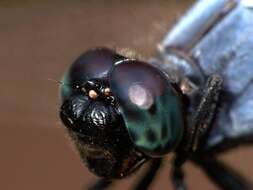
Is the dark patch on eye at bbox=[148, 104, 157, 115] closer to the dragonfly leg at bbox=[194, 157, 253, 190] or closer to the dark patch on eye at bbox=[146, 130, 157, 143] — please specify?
the dark patch on eye at bbox=[146, 130, 157, 143]

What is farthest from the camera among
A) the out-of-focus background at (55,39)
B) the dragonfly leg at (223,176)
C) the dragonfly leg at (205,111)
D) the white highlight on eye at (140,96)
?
the out-of-focus background at (55,39)

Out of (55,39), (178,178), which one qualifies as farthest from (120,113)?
(55,39)

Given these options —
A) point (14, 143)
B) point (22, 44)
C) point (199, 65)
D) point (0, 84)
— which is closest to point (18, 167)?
point (14, 143)

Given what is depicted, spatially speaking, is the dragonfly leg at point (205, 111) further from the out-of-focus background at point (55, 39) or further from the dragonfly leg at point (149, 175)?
the out-of-focus background at point (55, 39)

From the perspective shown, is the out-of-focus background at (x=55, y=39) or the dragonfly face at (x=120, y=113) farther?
the out-of-focus background at (x=55, y=39)

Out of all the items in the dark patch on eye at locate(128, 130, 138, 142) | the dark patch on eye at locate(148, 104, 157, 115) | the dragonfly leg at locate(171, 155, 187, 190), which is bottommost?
the dragonfly leg at locate(171, 155, 187, 190)

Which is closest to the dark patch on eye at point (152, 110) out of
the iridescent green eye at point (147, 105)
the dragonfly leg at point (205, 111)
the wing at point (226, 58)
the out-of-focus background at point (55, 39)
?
the iridescent green eye at point (147, 105)

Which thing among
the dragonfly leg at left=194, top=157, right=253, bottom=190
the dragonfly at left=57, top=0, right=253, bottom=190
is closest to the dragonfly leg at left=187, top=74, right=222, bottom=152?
the dragonfly at left=57, top=0, right=253, bottom=190
